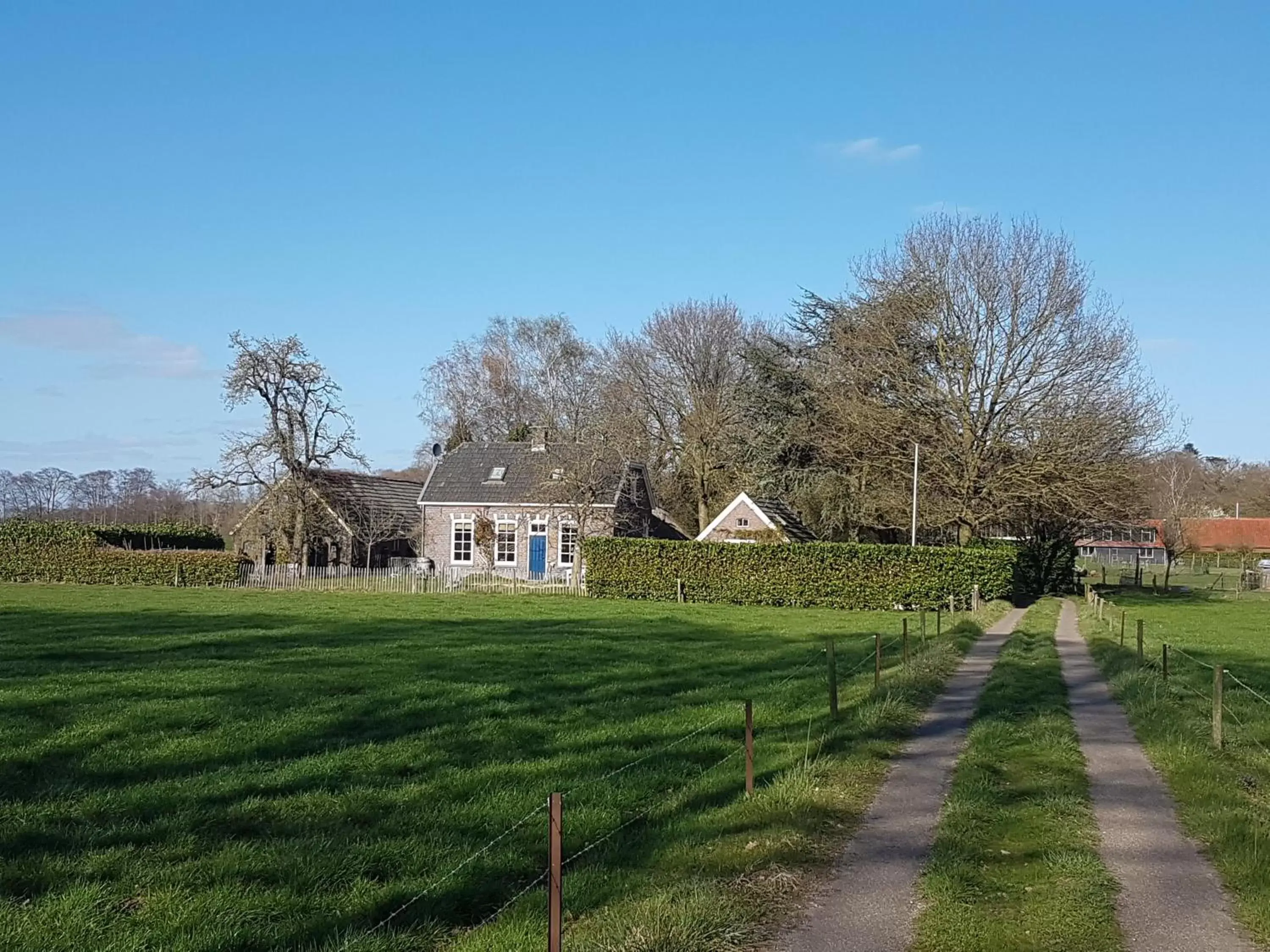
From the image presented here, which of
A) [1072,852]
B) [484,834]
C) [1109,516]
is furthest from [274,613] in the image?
[1109,516]

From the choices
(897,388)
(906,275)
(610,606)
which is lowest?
(610,606)

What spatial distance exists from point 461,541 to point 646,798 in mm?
41795

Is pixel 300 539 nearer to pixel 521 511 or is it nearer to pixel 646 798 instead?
pixel 521 511

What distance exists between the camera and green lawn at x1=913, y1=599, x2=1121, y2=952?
5797 mm

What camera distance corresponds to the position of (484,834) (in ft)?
24.4

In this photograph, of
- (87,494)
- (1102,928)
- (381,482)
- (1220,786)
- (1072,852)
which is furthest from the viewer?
(87,494)

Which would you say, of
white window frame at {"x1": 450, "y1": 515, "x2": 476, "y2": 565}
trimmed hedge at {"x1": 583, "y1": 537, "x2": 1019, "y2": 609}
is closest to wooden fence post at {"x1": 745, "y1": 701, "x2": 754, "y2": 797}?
trimmed hedge at {"x1": 583, "y1": 537, "x2": 1019, "y2": 609}

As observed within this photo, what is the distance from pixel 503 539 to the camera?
48.9 metres

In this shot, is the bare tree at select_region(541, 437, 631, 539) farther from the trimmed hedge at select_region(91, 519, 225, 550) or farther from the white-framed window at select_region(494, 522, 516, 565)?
the trimmed hedge at select_region(91, 519, 225, 550)

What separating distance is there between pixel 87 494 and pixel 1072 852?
87.7 m

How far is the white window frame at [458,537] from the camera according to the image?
4925 centimetres

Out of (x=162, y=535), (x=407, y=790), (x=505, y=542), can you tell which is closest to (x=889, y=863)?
(x=407, y=790)

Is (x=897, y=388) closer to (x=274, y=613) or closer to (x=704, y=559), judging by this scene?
(x=704, y=559)

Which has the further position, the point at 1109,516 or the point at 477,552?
the point at 477,552
